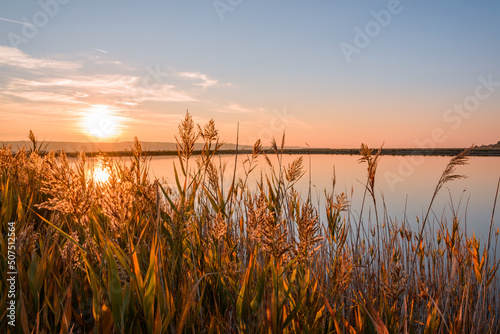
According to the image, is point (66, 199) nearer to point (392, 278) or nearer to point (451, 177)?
point (392, 278)

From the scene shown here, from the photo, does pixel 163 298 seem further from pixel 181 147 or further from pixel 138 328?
pixel 181 147

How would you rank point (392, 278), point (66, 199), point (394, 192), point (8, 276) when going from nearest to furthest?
point (66, 199) < point (392, 278) < point (8, 276) < point (394, 192)

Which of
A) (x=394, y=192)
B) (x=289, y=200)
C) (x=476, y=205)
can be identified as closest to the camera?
(x=289, y=200)

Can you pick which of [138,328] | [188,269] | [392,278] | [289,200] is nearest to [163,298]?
[138,328]

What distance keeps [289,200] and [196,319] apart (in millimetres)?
2465

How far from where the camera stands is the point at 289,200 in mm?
4176

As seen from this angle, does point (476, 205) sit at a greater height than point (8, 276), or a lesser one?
lesser

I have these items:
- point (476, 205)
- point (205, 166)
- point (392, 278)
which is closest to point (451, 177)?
point (392, 278)

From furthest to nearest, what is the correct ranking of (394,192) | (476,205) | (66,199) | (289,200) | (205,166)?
(394,192)
(476,205)
(289,200)
(205,166)
(66,199)

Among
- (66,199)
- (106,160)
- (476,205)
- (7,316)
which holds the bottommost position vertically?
(476,205)

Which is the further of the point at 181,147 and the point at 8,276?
the point at 181,147

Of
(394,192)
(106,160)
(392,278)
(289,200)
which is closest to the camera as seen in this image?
Answer: (392,278)

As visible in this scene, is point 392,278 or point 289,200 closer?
point 392,278

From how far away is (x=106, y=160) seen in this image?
2.17 metres
